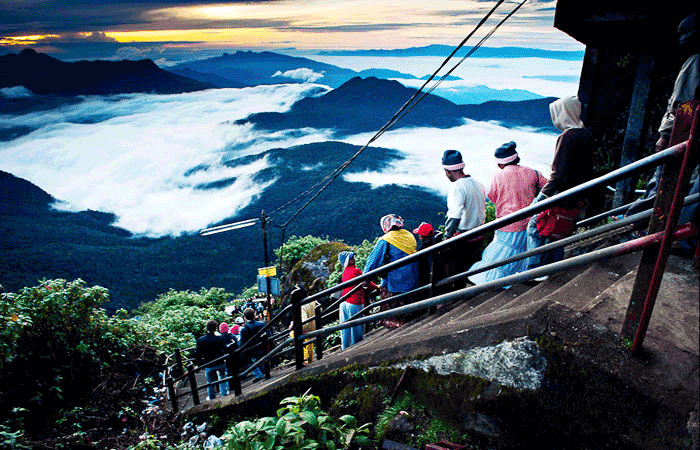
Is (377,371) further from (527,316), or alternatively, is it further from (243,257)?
(243,257)

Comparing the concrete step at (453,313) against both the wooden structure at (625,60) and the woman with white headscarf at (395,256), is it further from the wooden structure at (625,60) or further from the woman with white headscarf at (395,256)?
the wooden structure at (625,60)

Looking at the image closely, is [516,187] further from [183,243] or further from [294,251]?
[183,243]

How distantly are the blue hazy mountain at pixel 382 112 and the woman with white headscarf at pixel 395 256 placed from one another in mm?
129917

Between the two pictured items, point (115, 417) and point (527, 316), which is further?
point (115, 417)

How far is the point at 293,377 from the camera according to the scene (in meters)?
3.18

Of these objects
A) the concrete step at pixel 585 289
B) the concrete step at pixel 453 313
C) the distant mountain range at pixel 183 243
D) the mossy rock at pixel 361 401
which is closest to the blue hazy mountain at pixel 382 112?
the distant mountain range at pixel 183 243

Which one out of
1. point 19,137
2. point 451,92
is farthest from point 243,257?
point 19,137

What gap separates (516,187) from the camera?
3.62m

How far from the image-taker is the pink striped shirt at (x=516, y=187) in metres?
3.60

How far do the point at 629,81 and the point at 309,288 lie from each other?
12390 millimetres

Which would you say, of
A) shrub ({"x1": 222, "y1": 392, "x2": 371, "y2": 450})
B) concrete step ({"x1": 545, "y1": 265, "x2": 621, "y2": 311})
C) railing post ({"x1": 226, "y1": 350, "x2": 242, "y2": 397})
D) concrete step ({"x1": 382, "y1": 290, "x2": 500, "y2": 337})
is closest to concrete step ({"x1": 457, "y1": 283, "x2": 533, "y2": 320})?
concrete step ({"x1": 382, "y1": 290, "x2": 500, "y2": 337})

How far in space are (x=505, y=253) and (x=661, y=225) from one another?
2.28 meters

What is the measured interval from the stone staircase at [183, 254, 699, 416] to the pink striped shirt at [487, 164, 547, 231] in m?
0.98

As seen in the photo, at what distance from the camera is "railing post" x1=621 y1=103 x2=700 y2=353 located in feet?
4.76
